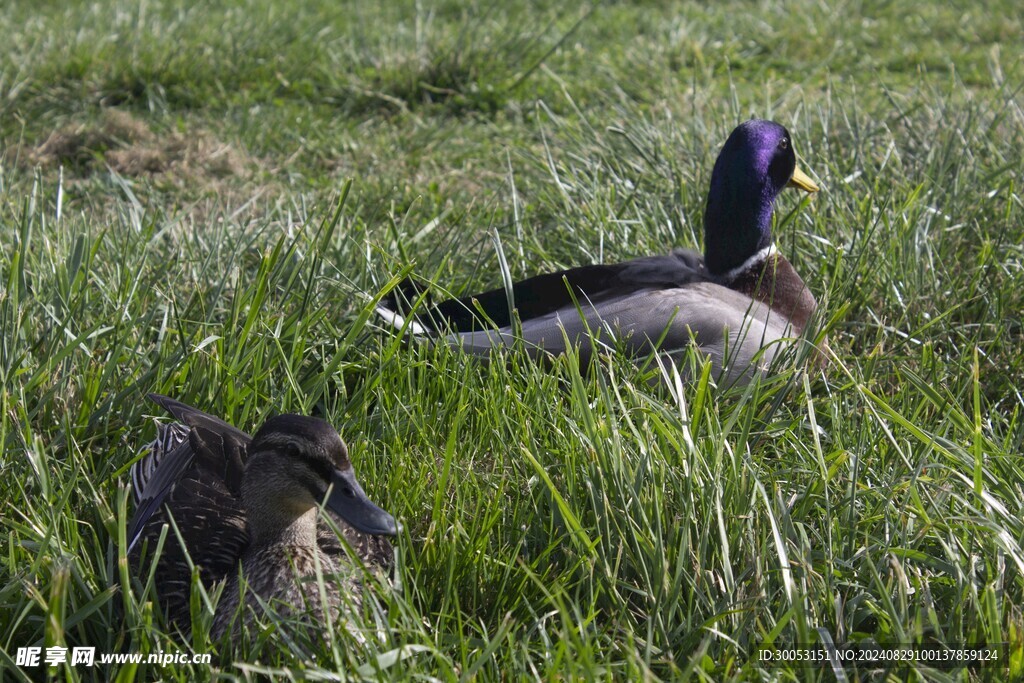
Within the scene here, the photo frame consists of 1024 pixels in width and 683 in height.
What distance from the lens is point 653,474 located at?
2016 millimetres

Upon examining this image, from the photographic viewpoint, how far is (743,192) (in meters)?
3.28

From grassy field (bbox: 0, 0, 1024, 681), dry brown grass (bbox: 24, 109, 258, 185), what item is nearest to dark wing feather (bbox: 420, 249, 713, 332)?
grassy field (bbox: 0, 0, 1024, 681)

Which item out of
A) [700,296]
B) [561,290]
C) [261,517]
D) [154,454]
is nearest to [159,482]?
[154,454]

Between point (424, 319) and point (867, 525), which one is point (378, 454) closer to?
point (424, 319)

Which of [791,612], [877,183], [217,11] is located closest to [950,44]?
[877,183]

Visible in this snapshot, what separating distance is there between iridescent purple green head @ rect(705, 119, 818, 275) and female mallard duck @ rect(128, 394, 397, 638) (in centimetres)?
151

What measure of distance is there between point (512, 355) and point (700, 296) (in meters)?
0.65

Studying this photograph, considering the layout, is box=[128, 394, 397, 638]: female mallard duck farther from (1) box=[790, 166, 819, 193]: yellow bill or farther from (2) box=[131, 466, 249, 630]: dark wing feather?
(1) box=[790, 166, 819, 193]: yellow bill

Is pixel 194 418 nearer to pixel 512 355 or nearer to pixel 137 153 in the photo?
pixel 512 355

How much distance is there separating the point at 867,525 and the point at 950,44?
4602 mm

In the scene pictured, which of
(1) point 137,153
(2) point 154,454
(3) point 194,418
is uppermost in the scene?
(3) point 194,418

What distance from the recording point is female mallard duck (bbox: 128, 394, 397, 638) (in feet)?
6.59

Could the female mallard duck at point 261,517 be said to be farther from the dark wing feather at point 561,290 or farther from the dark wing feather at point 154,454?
the dark wing feather at point 561,290

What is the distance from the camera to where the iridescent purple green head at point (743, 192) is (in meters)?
3.25
